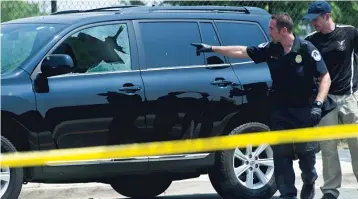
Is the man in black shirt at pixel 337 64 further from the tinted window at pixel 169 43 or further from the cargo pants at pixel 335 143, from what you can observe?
the tinted window at pixel 169 43

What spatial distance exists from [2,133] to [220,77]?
2.23m

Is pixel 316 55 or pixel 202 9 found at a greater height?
pixel 202 9

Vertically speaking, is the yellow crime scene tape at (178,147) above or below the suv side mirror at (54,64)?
below

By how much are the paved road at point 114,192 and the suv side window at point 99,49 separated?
1812 mm

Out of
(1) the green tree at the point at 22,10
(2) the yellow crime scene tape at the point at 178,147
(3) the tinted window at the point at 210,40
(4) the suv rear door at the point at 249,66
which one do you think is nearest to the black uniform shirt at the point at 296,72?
(2) the yellow crime scene tape at the point at 178,147

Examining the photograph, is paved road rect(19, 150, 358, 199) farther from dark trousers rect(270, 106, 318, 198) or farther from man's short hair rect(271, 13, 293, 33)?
man's short hair rect(271, 13, 293, 33)

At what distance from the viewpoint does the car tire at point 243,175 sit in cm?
968

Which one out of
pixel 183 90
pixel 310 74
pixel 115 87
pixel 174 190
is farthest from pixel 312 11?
pixel 174 190

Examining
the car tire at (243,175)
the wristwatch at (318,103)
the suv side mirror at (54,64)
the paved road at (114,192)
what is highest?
the suv side mirror at (54,64)

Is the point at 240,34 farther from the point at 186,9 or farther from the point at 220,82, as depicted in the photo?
the point at 220,82

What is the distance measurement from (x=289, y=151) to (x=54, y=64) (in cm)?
218

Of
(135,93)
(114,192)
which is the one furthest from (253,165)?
(114,192)

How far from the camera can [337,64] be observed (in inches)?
374

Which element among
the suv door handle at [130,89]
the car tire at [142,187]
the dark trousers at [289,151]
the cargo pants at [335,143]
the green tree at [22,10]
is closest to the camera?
the dark trousers at [289,151]
